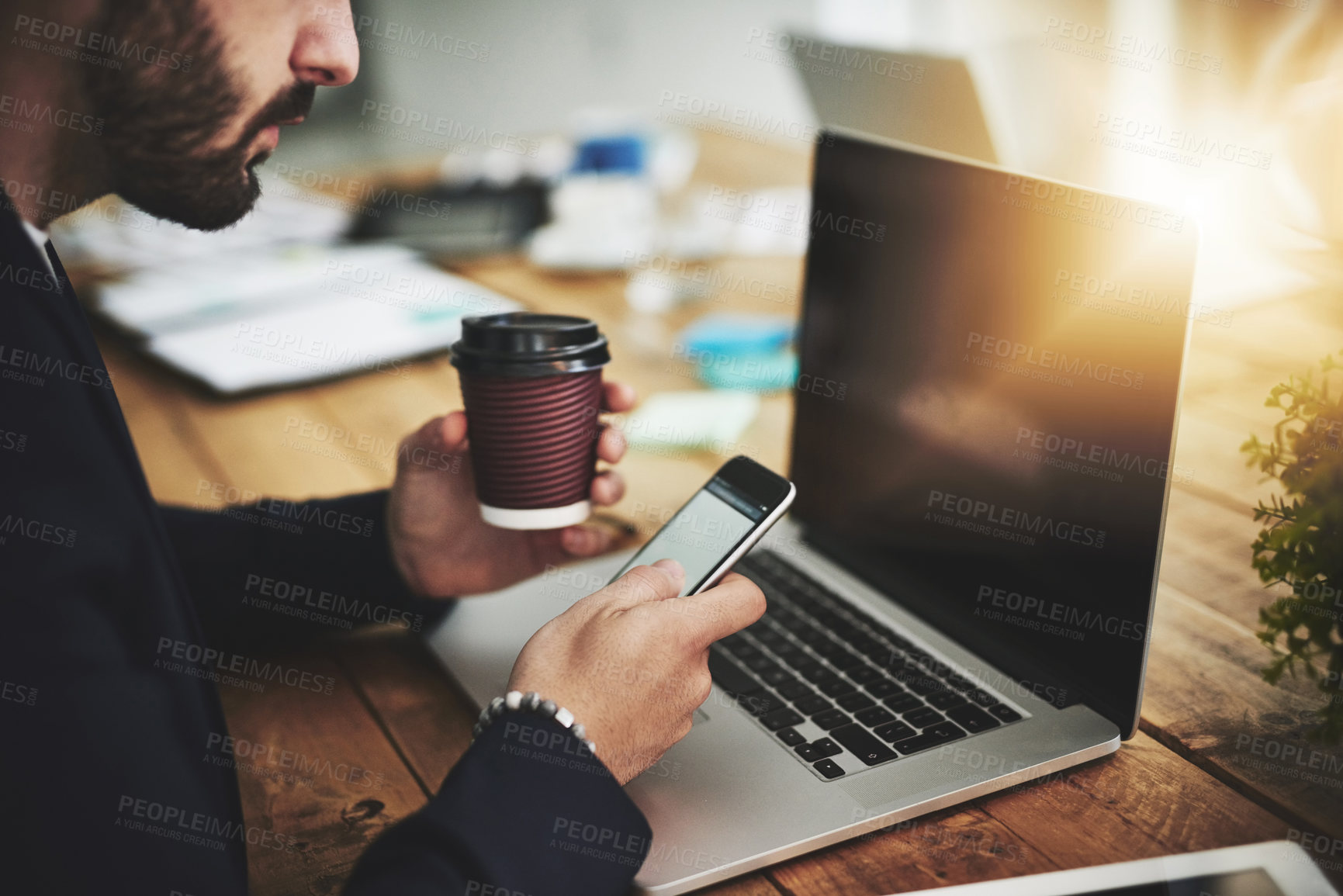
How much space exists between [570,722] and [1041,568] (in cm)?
38

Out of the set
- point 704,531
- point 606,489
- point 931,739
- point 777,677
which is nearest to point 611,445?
point 606,489

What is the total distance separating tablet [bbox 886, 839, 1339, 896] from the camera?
57cm

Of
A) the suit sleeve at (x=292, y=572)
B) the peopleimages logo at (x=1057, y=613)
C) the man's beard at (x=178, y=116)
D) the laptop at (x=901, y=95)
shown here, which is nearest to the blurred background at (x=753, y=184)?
the laptop at (x=901, y=95)

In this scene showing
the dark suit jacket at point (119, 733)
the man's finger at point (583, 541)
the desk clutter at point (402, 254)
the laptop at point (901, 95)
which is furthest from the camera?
the desk clutter at point (402, 254)

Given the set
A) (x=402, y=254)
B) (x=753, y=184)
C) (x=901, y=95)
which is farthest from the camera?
(x=753, y=184)

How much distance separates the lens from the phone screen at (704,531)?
0.72 metres

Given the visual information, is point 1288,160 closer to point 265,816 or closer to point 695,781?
point 695,781

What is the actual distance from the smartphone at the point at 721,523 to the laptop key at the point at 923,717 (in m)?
0.16

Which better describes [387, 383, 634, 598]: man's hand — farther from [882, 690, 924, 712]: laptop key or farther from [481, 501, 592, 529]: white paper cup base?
[882, 690, 924, 712]: laptop key

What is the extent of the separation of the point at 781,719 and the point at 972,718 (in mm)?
136

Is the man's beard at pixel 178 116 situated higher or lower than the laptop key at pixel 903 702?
higher

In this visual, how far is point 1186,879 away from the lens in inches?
22.9

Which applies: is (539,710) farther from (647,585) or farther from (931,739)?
(931,739)

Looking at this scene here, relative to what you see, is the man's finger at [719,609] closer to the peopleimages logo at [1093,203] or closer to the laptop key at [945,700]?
the laptop key at [945,700]
